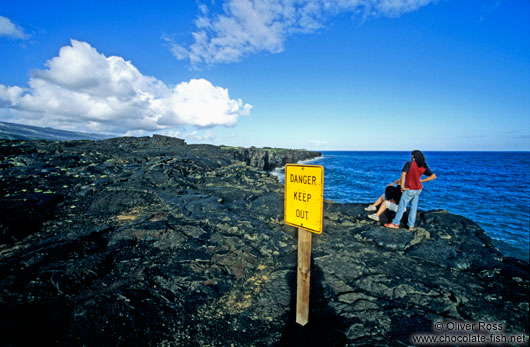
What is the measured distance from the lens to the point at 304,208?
2.69 m

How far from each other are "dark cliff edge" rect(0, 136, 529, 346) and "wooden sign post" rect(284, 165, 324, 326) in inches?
25.9

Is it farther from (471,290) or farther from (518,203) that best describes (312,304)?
(518,203)

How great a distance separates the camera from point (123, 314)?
313 centimetres

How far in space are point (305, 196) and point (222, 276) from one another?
8.72 feet

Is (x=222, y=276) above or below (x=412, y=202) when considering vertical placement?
below

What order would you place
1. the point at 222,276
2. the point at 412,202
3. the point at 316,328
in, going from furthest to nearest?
the point at 412,202
the point at 222,276
the point at 316,328

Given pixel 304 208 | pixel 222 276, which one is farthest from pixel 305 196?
pixel 222 276

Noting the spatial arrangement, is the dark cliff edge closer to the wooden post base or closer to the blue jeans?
the wooden post base

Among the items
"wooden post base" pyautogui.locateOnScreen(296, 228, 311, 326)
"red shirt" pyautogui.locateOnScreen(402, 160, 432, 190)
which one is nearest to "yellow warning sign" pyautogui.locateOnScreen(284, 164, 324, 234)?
"wooden post base" pyautogui.locateOnScreen(296, 228, 311, 326)

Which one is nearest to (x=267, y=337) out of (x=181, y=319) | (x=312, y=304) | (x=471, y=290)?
(x=312, y=304)

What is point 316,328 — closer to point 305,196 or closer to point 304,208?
point 304,208

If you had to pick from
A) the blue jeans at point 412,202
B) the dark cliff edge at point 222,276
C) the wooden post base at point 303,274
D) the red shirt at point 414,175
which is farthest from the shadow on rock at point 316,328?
the red shirt at point 414,175

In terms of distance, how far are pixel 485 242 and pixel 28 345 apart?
9.49 metres

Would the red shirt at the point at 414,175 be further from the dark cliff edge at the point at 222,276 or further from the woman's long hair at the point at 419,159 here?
the dark cliff edge at the point at 222,276
